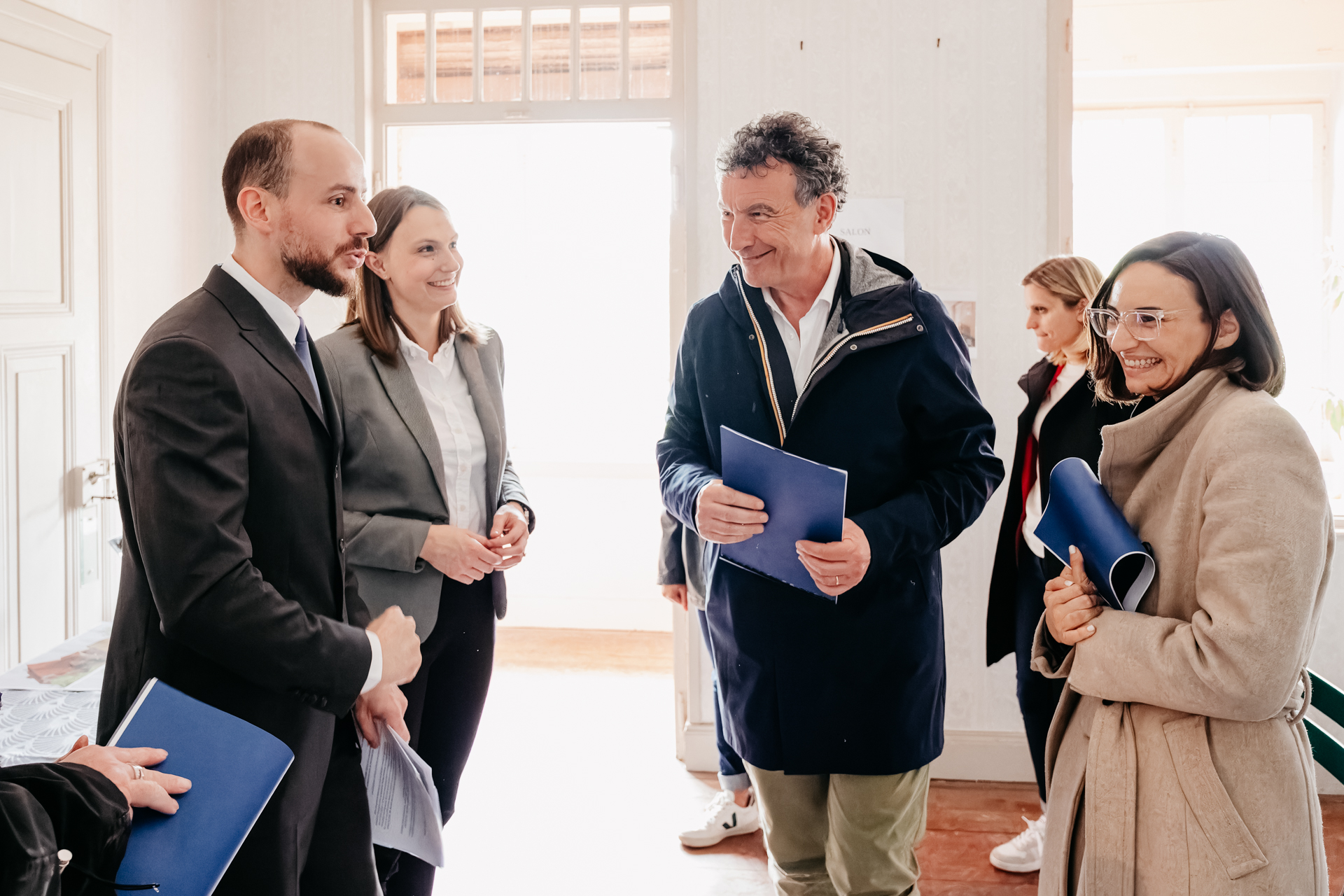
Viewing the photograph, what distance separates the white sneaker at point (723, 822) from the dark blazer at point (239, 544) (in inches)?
64.8

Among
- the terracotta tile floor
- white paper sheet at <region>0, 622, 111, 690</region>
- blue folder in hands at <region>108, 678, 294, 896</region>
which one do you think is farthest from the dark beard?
the terracotta tile floor

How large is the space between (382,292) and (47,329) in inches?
52.9

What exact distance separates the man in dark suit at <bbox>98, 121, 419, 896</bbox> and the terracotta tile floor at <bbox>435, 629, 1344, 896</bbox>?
1.31 metres

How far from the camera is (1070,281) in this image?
2510 mm

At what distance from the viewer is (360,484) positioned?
186cm

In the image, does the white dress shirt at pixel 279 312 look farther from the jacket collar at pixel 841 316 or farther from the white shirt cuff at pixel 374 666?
the jacket collar at pixel 841 316

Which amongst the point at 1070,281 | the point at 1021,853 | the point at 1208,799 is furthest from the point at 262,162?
the point at 1021,853

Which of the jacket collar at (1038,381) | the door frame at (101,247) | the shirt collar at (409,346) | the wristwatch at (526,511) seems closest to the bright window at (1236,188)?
the jacket collar at (1038,381)

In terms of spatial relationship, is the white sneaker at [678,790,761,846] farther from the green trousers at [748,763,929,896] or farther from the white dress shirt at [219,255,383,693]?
the white dress shirt at [219,255,383,693]

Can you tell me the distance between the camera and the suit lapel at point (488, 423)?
204 cm

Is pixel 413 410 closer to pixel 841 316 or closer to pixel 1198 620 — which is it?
pixel 841 316

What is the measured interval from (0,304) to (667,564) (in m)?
1.93

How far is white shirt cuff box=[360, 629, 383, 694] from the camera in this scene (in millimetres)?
1305

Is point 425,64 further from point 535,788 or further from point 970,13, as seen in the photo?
point 535,788
